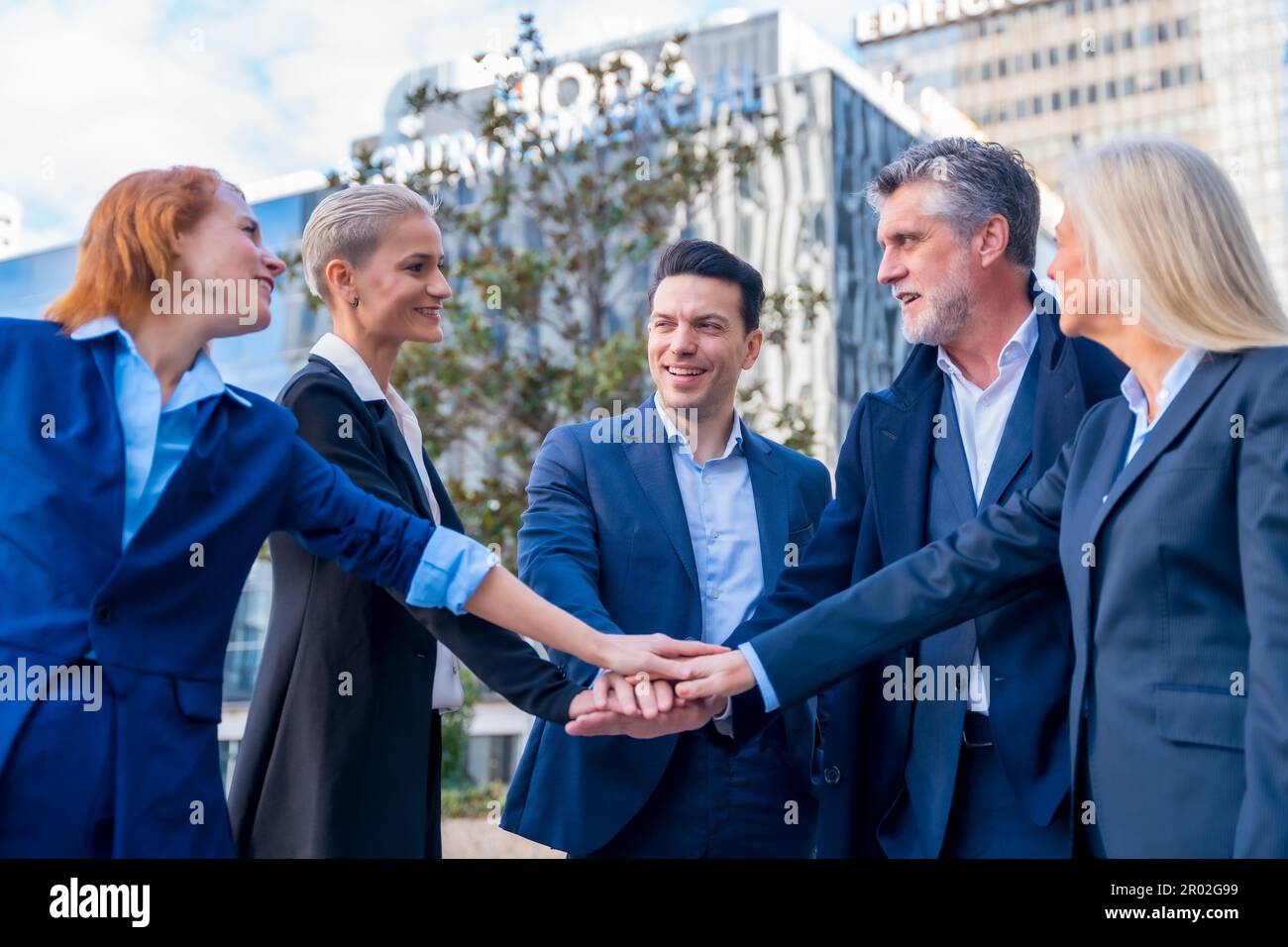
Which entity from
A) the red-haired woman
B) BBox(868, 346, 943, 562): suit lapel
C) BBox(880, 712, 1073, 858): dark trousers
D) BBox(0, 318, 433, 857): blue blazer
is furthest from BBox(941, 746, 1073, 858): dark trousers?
BBox(0, 318, 433, 857): blue blazer

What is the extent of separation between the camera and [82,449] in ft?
7.86

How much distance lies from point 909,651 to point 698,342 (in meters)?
1.16

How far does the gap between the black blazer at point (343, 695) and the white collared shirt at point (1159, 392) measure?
1.62 meters

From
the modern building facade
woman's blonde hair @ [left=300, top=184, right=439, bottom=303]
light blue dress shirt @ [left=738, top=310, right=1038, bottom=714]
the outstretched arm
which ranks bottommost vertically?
the outstretched arm

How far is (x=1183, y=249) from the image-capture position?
2666 mm

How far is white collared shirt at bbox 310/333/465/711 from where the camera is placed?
3.36 metres

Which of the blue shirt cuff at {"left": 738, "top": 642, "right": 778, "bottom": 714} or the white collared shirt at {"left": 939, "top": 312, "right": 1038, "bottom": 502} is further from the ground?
the white collared shirt at {"left": 939, "top": 312, "right": 1038, "bottom": 502}

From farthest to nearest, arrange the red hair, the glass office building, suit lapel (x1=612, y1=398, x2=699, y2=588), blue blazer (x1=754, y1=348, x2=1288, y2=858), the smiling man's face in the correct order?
1. the glass office building
2. the smiling man's face
3. suit lapel (x1=612, y1=398, x2=699, y2=588)
4. the red hair
5. blue blazer (x1=754, y1=348, x2=1288, y2=858)

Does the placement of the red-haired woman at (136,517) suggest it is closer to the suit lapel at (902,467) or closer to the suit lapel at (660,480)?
the suit lapel at (660,480)

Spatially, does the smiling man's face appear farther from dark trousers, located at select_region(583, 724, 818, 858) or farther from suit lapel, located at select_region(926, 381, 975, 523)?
dark trousers, located at select_region(583, 724, 818, 858)

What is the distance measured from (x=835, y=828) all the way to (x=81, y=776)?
183cm

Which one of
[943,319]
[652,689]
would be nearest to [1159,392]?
[943,319]

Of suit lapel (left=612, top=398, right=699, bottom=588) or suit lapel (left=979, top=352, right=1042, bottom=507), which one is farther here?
suit lapel (left=612, top=398, right=699, bottom=588)

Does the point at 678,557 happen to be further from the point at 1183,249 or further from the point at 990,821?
the point at 1183,249
